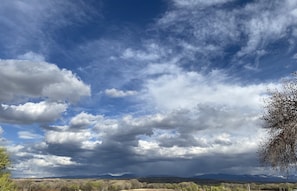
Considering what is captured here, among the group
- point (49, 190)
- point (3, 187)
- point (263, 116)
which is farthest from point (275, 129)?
point (49, 190)

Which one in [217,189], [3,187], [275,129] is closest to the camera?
[275,129]

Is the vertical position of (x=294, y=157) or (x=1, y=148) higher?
(x=1, y=148)

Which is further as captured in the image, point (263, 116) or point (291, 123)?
point (263, 116)

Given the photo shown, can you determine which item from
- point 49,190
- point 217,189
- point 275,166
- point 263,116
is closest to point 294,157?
point 275,166

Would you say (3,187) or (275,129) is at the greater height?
(275,129)

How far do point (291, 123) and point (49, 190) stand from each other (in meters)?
186

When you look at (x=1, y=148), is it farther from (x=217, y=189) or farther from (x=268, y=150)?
(x=217, y=189)

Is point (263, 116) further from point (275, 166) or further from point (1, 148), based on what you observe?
point (1, 148)

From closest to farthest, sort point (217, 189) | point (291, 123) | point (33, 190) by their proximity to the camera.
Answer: point (291, 123)
point (217, 189)
point (33, 190)

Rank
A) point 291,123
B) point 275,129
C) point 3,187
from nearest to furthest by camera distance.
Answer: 1. point 291,123
2. point 275,129
3. point 3,187

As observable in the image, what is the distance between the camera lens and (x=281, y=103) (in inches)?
1265

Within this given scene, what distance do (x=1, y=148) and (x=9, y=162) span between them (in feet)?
8.57

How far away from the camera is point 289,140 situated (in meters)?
32.7

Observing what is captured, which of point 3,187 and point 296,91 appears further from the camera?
point 3,187
